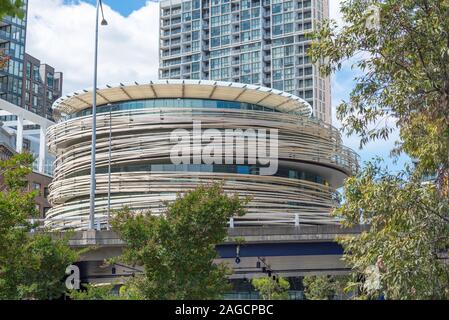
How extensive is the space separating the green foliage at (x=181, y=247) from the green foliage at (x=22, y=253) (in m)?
2.20

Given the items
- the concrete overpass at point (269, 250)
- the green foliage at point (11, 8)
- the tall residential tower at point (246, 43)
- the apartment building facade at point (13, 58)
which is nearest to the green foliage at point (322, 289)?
the concrete overpass at point (269, 250)

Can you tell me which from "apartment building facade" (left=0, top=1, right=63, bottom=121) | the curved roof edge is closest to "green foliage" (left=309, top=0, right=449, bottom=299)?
the curved roof edge

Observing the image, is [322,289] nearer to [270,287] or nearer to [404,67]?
[270,287]

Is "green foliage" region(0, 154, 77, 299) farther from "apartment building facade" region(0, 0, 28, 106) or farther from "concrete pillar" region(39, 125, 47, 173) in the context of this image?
"apartment building facade" region(0, 0, 28, 106)

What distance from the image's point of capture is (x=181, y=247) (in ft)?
75.3

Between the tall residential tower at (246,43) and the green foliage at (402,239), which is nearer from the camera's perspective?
the green foliage at (402,239)

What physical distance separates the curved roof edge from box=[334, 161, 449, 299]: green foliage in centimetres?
3868

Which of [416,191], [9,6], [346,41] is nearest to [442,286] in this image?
[416,191]

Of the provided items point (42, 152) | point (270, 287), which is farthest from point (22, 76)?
point (270, 287)

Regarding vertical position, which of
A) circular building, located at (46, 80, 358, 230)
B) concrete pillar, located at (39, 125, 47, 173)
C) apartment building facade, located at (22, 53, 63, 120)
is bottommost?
circular building, located at (46, 80, 358, 230)

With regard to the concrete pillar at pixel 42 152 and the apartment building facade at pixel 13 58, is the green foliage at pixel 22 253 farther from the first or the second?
the apartment building facade at pixel 13 58

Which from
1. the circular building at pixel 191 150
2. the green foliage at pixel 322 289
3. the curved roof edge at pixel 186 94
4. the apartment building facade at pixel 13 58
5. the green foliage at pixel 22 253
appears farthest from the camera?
the apartment building facade at pixel 13 58

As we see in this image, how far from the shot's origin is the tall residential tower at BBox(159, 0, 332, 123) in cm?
14725

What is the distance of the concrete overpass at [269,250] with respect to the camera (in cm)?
3312
